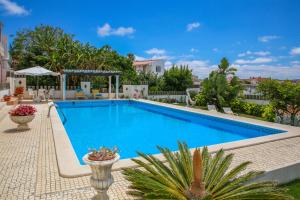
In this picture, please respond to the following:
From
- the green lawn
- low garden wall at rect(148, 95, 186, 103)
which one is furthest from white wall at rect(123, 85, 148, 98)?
the green lawn

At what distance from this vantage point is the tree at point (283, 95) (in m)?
11.2

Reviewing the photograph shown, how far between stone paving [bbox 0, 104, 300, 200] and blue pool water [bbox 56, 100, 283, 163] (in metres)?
1.70

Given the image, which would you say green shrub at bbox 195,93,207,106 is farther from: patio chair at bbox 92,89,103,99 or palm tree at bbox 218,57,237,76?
patio chair at bbox 92,89,103,99

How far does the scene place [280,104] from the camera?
39.1 feet

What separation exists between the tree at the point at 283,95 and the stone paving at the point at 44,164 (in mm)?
3323

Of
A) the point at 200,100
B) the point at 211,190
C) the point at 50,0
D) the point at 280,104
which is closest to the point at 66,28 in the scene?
the point at 50,0

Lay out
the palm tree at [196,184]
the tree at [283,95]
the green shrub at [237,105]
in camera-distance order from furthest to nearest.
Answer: the green shrub at [237,105] → the tree at [283,95] → the palm tree at [196,184]

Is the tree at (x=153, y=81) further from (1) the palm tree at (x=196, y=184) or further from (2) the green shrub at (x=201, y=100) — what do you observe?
(1) the palm tree at (x=196, y=184)

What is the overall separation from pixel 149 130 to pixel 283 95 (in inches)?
259

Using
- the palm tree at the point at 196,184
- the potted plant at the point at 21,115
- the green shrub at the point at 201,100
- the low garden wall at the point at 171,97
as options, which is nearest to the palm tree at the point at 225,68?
the green shrub at the point at 201,100

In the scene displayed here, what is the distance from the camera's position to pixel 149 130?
12484 millimetres

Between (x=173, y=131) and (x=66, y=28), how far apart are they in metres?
30.7

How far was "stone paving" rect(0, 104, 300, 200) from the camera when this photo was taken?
14.2 feet

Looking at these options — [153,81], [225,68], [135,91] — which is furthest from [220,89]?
[153,81]
